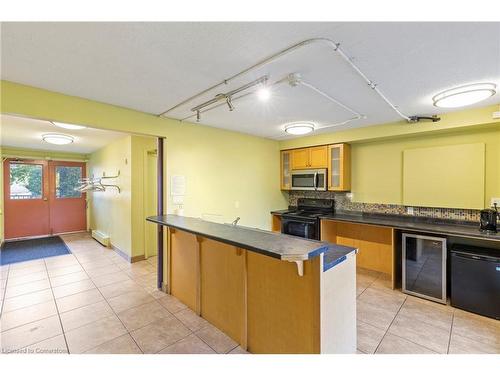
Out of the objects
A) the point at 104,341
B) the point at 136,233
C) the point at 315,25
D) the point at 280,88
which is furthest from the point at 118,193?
the point at 315,25

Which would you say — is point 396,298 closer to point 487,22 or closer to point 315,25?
point 487,22

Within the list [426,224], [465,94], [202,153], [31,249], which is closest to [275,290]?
[202,153]

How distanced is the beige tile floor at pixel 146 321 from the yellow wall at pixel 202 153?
1.39m

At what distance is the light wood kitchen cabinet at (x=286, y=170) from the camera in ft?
15.7

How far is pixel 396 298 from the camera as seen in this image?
2906 mm

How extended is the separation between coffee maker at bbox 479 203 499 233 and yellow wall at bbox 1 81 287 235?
3.12 m

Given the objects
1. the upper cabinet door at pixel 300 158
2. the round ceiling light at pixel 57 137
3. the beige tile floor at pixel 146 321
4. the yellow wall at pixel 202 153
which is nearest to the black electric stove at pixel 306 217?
the yellow wall at pixel 202 153

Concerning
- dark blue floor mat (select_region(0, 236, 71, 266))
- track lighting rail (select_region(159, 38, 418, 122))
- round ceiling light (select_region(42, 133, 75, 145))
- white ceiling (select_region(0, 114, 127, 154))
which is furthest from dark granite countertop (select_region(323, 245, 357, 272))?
dark blue floor mat (select_region(0, 236, 71, 266))

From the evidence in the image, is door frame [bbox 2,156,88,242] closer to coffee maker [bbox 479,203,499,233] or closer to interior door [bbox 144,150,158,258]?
interior door [bbox 144,150,158,258]

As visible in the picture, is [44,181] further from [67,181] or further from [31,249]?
[31,249]

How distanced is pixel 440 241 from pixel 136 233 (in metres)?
4.67

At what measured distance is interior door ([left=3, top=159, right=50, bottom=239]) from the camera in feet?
18.7

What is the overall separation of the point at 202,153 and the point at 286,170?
2.04 meters

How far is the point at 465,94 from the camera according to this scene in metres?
2.17
